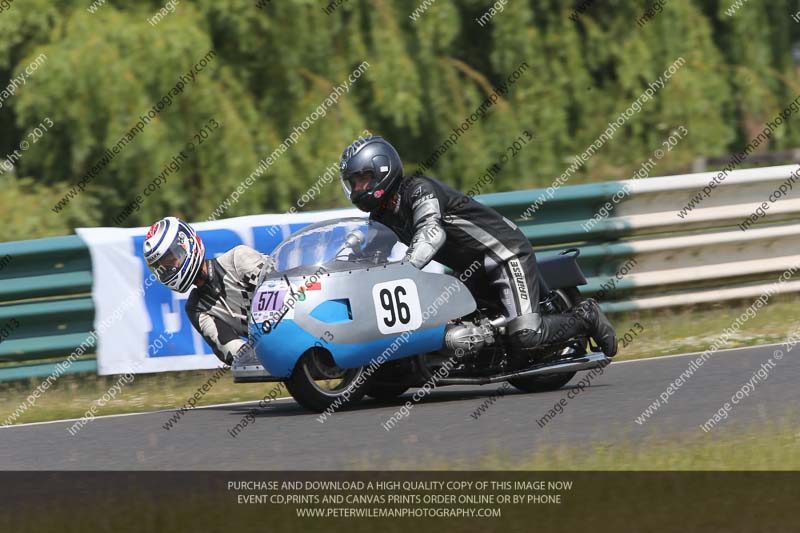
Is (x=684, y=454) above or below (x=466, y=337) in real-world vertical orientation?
below

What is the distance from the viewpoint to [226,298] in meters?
8.52

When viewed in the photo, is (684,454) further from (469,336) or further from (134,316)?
(134,316)

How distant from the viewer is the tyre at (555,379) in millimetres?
8434

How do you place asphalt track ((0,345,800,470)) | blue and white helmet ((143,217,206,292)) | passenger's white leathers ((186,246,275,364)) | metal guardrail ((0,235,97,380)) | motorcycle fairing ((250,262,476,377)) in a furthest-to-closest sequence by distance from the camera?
metal guardrail ((0,235,97,380))
passenger's white leathers ((186,246,275,364))
blue and white helmet ((143,217,206,292))
motorcycle fairing ((250,262,476,377))
asphalt track ((0,345,800,470))

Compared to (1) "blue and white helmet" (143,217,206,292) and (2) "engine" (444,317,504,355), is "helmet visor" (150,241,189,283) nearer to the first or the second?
(1) "blue and white helmet" (143,217,206,292)

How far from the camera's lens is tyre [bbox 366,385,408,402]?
813cm

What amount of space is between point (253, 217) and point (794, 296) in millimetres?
5130

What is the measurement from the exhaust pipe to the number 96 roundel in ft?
1.64

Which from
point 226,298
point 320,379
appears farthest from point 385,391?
point 226,298

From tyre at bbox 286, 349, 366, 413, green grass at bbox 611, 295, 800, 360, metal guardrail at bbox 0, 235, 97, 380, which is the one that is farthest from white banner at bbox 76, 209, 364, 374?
green grass at bbox 611, 295, 800, 360

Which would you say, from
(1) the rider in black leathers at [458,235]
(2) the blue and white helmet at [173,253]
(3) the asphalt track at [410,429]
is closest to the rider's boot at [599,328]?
(1) the rider in black leathers at [458,235]

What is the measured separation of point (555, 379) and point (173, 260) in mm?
2762

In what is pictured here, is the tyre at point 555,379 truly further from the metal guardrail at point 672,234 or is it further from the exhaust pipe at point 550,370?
the metal guardrail at point 672,234
